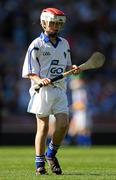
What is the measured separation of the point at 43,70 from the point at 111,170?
5.93 feet

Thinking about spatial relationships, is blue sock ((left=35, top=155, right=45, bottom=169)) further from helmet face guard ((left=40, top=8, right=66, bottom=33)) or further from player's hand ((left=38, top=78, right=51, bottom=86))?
helmet face guard ((left=40, top=8, right=66, bottom=33))

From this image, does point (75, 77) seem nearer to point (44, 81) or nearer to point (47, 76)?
point (47, 76)

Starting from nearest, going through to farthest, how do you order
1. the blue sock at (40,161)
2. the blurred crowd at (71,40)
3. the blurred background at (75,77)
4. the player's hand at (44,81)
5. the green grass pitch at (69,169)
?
the green grass pitch at (69,169) < the player's hand at (44,81) < the blue sock at (40,161) < the blurred background at (75,77) < the blurred crowd at (71,40)

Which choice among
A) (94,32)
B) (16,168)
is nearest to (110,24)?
(94,32)

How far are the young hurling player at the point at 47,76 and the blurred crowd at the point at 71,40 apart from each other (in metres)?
11.7

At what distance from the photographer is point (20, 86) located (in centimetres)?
2291

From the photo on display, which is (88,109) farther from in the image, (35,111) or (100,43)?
(35,111)

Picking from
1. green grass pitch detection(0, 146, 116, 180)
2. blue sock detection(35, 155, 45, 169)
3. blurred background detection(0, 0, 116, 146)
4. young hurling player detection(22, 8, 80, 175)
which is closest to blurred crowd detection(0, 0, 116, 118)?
blurred background detection(0, 0, 116, 146)

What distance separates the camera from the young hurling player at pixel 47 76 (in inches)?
417

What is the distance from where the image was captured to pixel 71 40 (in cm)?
2442

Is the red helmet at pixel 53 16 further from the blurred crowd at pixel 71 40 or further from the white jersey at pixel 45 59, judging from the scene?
the blurred crowd at pixel 71 40

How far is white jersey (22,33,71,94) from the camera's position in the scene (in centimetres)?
1059

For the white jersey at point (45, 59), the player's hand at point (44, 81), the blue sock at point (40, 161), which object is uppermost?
the white jersey at point (45, 59)

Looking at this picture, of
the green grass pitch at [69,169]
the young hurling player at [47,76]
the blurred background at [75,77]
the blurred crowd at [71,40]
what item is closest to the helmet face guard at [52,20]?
the young hurling player at [47,76]
